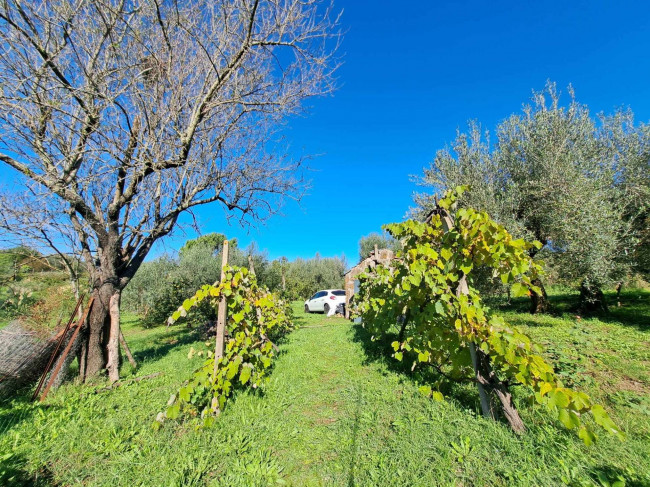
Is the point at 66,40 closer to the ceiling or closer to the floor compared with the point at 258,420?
closer to the ceiling

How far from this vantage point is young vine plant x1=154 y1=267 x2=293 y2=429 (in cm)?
293

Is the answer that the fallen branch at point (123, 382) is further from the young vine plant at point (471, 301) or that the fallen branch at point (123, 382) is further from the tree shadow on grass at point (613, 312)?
the tree shadow on grass at point (613, 312)

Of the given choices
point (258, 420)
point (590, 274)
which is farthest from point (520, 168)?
point (258, 420)

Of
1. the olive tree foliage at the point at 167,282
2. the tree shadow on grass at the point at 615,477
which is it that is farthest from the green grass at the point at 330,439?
the olive tree foliage at the point at 167,282

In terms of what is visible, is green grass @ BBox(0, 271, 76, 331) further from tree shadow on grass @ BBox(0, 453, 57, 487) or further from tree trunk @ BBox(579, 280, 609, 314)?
tree trunk @ BBox(579, 280, 609, 314)

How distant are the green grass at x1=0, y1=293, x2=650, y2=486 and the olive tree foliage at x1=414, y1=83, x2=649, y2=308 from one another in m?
3.33

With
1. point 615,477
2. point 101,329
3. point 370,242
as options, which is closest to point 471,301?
point 615,477

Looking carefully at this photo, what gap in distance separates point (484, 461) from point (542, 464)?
1.19ft

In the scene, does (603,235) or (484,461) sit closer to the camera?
(484,461)

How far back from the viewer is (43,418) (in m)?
3.17

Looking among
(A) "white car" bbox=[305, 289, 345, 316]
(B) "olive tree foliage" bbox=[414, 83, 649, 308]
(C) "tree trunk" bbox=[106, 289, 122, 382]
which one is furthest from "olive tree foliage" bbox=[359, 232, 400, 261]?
(C) "tree trunk" bbox=[106, 289, 122, 382]

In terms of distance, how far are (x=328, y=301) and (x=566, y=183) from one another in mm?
10379

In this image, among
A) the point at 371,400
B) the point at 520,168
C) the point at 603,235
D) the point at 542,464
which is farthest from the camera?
the point at 520,168

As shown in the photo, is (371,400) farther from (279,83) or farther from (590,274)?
(590,274)
